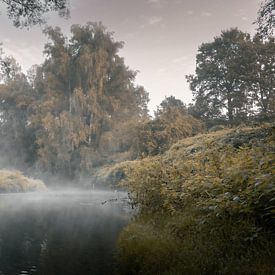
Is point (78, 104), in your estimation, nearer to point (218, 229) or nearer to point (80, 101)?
point (80, 101)

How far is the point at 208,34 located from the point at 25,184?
90.6 feet

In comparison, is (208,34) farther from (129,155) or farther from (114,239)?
(114,239)

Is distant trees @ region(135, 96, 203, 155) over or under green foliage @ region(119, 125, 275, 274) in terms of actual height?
over

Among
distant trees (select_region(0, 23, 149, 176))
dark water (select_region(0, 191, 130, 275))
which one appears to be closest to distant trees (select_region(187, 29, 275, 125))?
distant trees (select_region(0, 23, 149, 176))

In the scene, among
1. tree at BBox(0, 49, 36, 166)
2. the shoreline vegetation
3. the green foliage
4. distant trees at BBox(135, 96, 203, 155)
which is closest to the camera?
the green foliage

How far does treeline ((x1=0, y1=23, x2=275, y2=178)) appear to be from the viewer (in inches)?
1411

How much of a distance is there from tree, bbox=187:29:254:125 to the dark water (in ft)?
Result: 74.1

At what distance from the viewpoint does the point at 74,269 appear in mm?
8523

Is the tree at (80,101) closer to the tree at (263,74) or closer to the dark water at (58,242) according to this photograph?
the tree at (263,74)

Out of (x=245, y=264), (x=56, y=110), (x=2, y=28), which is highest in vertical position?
(x=2, y=28)

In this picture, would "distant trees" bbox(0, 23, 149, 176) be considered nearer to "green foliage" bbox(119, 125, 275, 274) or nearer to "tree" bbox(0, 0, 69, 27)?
"tree" bbox(0, 0, 69, 27)

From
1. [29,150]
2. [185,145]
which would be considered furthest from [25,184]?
[185,145]

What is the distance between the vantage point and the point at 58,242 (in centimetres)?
1158

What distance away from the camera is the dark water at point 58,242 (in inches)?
341
